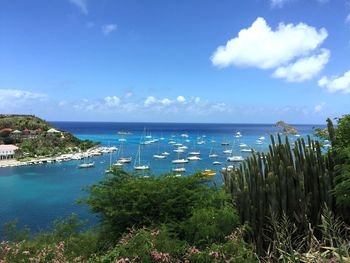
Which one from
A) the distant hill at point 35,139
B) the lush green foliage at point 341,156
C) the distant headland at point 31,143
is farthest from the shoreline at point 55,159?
the lush green foliage at point 341,156

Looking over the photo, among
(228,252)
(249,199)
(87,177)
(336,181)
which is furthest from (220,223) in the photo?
(87,177)

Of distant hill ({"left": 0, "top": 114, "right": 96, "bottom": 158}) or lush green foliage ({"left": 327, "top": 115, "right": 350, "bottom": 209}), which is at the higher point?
lush green foliage ({"left": 327, "top": 115, "right": 350, "bottom": 209})

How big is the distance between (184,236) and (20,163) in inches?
2438

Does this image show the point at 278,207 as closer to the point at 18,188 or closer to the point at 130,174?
the point at 130,174

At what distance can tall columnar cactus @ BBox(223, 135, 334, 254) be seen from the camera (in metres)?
11.4

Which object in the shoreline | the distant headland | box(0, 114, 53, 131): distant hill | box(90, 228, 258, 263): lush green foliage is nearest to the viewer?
box(90, 228, 258, 263): lush green foliage

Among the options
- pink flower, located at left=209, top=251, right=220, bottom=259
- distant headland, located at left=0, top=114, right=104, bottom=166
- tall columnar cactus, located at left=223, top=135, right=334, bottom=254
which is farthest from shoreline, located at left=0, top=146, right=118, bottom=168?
pink flower, located at left=209, top=251, right=220, bottom=259

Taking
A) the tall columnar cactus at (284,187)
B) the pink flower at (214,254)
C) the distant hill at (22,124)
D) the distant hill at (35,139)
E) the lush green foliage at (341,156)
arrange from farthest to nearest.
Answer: the distant hill at (22,124) → the distant hill at (35,139) → the tall columnar cactus at (284,187) → the lush green foliage at (341,156) → the pink flower at (214,254)

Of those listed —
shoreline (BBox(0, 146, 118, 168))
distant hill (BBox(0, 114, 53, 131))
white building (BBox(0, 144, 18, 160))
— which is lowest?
shoreline (BBox(0, 146, 118, 168))

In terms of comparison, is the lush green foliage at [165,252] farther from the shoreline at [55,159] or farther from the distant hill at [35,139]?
the distant hill at [35,139]

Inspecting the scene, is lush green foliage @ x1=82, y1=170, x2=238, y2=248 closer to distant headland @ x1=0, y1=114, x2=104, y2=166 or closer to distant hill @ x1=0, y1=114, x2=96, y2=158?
distant headland @ x1=0, y1=114, x2=104, y2=166

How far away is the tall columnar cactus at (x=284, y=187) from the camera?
1135 cm

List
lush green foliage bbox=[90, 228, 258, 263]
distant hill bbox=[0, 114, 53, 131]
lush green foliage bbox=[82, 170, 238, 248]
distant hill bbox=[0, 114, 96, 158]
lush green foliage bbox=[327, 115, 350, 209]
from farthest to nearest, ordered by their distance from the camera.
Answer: distant hill bbox=[0, 114, 53, 131] < distant hill bbox=[0, 114, 96, 158] < lush green foliage bbox=[327, 115, 350, 209] < lush green foliage bbox=[82, 170, 238, 248] < lush green foliage bbox=[90, 228, 258, 263]

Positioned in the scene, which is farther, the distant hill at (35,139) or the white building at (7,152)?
the distant hill at (35,139)
